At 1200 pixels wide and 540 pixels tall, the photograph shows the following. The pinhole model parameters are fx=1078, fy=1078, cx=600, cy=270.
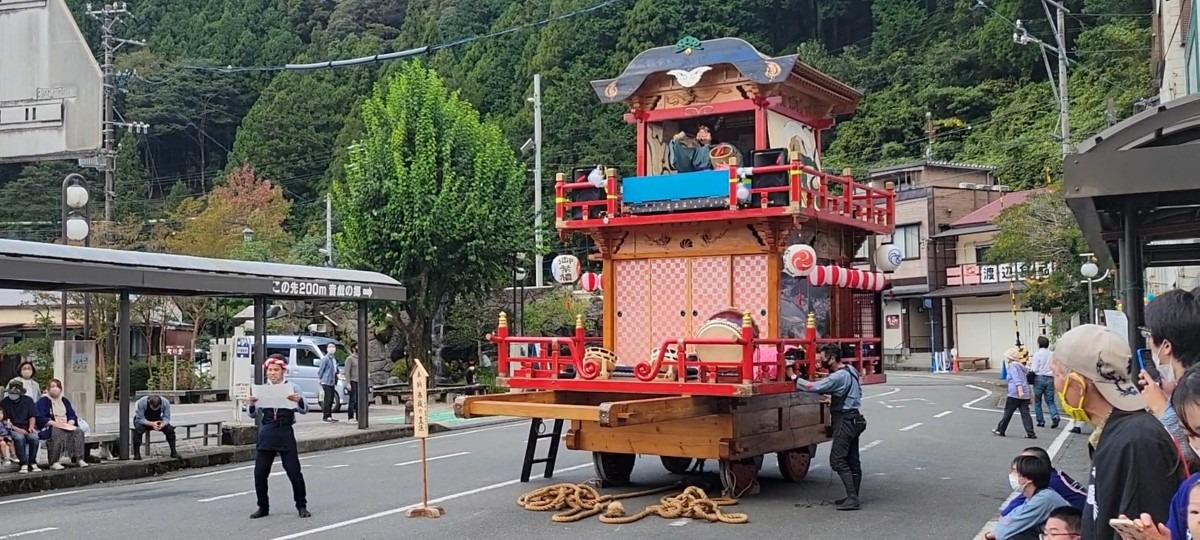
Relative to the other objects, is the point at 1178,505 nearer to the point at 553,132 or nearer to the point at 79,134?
the point at 79,134

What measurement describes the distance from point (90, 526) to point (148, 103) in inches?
2582

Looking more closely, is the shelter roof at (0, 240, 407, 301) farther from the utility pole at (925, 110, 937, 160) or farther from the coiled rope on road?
the utility pole at (925, 110, 937, 160)

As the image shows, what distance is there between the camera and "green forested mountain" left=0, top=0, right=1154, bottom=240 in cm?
5212

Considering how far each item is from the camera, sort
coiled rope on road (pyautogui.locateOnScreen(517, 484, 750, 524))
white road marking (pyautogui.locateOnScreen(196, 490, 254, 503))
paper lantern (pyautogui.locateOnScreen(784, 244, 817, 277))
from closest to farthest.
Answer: coiled rope on road (pyautogui.locateOnScreen(517, 484, 750, 524))
paper lantern (pyautogui.locateOnScreen(784, 244, 817, 277))
white road marking (pyautogui.locateOnScreen(196, 490, 254, 503))

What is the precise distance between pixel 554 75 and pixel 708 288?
150 feet

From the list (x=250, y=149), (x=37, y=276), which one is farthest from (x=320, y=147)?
(x=37, y=276)

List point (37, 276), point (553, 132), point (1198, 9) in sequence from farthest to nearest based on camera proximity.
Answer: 1. point (553, 132)
2. point (1198, 9)
3. point (37, 276)

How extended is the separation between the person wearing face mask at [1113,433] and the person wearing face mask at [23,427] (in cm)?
1419

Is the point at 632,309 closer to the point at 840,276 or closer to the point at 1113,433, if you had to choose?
the point at 840,276

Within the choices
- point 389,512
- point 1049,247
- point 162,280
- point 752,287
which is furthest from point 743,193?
point 1049,247

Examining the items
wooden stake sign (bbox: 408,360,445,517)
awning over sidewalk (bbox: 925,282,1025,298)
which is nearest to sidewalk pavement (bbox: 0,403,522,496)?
wooden stake sign (bbox: 408,360,445,517)

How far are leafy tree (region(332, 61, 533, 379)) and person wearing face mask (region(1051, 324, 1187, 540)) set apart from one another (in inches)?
929

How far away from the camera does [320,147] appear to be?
63656mm

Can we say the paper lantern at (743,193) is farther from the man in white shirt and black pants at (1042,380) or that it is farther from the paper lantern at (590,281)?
the man in white shirt and black pants at (1042,380)
